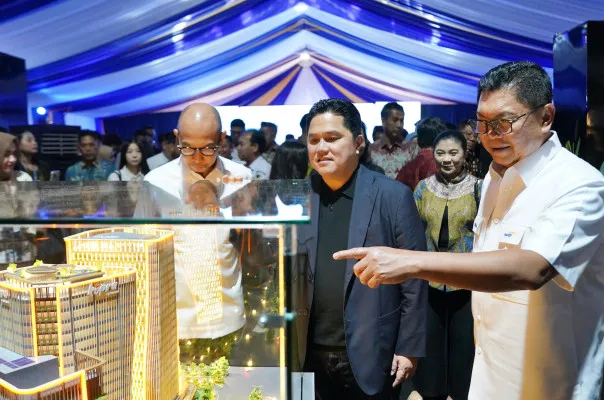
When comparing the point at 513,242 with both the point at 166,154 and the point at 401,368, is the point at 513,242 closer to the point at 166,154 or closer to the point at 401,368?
the point at 401,368

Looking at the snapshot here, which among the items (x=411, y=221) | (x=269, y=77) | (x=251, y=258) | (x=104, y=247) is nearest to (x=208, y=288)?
(x=251, y=258)

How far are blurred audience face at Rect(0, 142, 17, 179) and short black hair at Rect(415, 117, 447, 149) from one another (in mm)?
3395

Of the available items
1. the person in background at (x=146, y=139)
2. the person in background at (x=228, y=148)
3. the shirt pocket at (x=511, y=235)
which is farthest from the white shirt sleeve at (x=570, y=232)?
the person in background at (x=146, y=139)

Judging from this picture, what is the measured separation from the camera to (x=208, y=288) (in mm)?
1491

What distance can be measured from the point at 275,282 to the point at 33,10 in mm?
6286

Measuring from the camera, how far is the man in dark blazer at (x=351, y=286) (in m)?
2.26

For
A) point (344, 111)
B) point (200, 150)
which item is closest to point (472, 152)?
point (344, 111)

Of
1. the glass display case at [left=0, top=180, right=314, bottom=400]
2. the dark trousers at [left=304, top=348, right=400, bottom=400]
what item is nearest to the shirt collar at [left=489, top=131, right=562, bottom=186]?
the glass display case at [left=0, top=180, right=314, bottom=400]

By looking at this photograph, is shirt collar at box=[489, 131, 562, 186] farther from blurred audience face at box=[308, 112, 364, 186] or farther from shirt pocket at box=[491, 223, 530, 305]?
blurred audience face at box=[308, 112, 364, 186]

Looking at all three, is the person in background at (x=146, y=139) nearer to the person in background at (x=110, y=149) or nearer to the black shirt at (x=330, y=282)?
the person in background at (x=110, y=149)

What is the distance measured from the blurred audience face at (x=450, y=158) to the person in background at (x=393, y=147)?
1.21 metres

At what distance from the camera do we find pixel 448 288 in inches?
144

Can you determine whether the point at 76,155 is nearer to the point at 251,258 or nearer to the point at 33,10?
the point at 33,10

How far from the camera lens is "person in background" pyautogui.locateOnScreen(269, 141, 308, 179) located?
14.1ft
